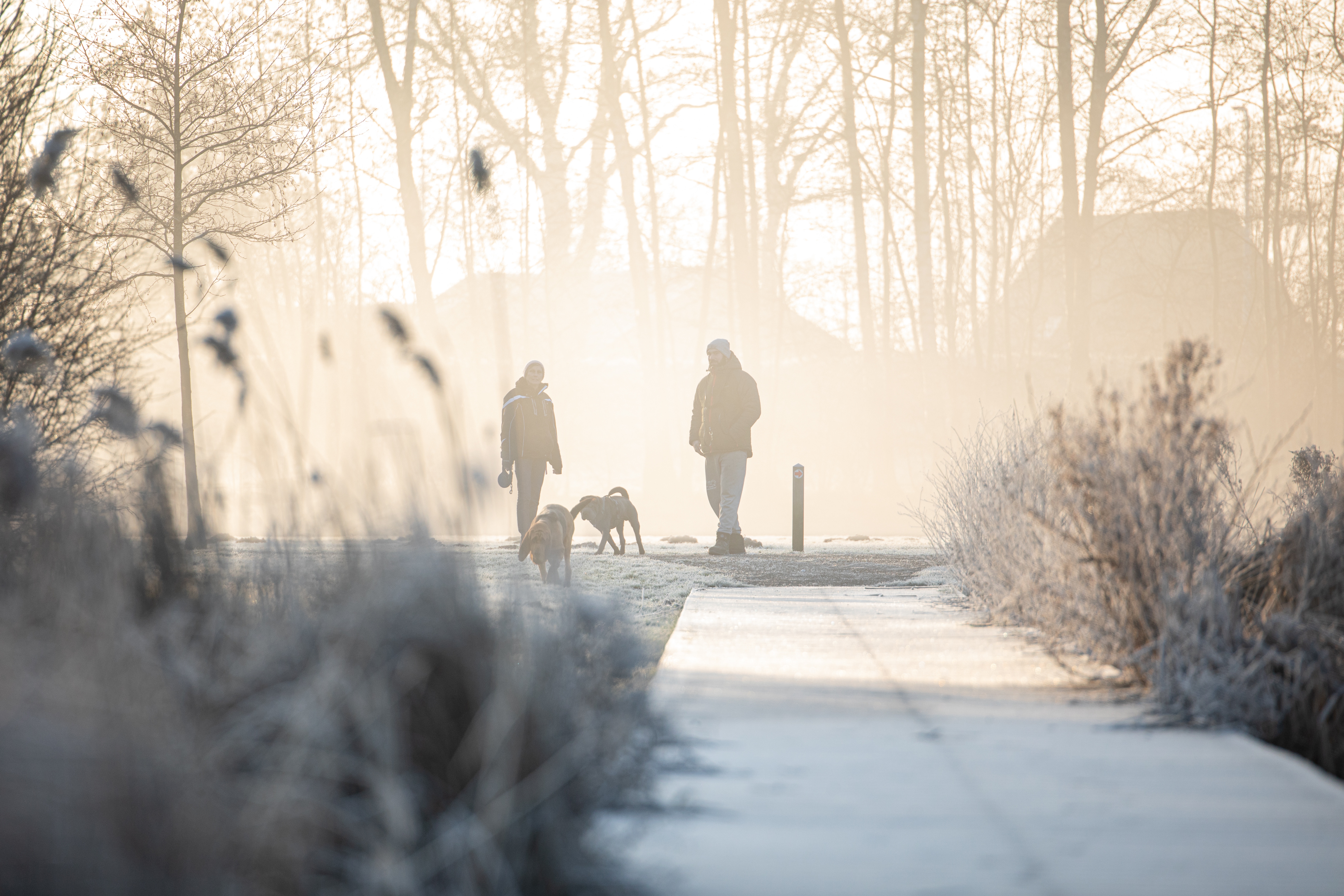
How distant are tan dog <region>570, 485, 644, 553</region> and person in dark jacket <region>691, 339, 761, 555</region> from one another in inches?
32.7

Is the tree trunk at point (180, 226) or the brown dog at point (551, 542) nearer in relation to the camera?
the brown dog at point (551, 542)

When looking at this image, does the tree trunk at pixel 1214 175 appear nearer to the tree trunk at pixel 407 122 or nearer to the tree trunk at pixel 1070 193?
the tree trunk at pixel 1070 193

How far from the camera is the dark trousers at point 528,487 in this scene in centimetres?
1008

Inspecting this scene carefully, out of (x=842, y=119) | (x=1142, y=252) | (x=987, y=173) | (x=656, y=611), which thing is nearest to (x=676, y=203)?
(x=842, y=119)

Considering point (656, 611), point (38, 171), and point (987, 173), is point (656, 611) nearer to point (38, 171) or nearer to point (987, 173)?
point (38, 171)

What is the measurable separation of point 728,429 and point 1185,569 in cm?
685

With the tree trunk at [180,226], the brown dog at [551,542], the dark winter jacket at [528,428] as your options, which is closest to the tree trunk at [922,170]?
the dark winter jacket at [528,428]

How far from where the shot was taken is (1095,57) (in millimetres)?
20281

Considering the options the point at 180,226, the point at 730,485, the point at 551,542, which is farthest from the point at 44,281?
the point at 180,226

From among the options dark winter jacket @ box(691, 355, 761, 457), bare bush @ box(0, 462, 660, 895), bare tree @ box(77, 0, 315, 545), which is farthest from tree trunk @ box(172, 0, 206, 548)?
bare bush @ box(0, 462, 660, 895)

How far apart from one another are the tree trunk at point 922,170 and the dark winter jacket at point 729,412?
433 inches

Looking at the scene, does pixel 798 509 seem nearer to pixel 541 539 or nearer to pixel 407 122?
pixel 541 539

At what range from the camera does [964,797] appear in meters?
2.52

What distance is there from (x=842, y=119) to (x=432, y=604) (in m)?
22.0
